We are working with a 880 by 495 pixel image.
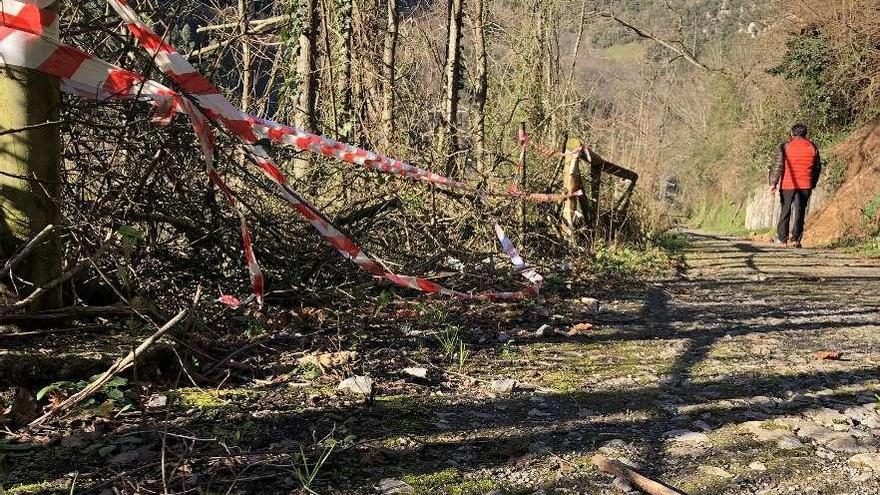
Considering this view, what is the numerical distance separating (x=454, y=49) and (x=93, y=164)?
16.3 feet

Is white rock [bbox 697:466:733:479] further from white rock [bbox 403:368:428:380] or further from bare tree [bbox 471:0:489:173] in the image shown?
bare tree [bbox 471:0:489:173]

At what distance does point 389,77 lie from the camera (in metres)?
Result: 7.02

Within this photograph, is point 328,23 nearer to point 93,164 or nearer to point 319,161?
point 319,161

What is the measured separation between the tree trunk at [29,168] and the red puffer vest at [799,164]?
10317mm

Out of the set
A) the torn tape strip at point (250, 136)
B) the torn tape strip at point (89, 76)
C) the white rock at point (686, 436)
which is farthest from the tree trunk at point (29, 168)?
the white rock at point (686, 436)

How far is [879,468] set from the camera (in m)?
1.94

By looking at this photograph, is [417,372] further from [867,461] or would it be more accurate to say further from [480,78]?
[480,78]

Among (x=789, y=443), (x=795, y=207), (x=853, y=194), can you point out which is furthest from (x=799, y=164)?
(x=789, y=443)

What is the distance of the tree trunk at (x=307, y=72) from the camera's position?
6680mm

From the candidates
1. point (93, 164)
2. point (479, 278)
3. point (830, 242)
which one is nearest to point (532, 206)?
point (479, 278)

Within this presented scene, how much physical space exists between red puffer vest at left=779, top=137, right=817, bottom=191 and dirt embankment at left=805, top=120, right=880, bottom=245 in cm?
353

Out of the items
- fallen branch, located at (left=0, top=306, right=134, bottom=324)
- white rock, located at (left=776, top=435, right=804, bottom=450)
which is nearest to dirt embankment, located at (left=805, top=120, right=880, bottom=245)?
white rock, located at (left=776, top=435, right=804, bottom=450)

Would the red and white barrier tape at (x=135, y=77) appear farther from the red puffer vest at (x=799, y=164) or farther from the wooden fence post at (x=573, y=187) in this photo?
the red puffer vest at (x=799, y=164)

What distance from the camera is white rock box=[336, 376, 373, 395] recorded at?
2.51 m
